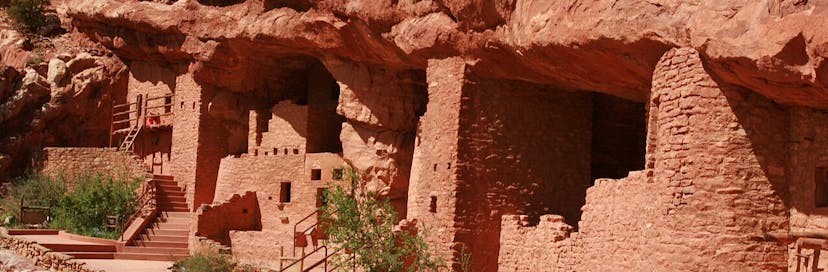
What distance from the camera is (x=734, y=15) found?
1223 cm

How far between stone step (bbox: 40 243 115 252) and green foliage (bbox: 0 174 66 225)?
4.42 m

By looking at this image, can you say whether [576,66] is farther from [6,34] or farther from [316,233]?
[6,34]

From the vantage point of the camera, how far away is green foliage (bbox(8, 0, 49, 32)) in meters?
33.5

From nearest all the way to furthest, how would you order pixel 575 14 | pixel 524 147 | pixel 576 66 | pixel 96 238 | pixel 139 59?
→ 1. pixel 575 14
2. pixel 576 66
3. pixel 524 147
4. pixel 96 238
5. pixel 139 59

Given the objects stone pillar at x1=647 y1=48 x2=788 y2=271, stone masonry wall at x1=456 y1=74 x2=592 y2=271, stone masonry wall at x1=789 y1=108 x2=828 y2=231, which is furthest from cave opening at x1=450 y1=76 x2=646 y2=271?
stone masonry wall at x1=789 y1=108 x2=828 y2=231

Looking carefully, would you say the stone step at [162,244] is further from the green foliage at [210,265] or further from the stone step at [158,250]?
the green foliage at [210,265]

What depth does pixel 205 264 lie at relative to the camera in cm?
2117

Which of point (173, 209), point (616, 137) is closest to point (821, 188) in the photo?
point (616, 137)

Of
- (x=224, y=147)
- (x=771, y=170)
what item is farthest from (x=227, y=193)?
(x=771, y=170)

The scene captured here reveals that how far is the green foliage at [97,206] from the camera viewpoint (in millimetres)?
26875

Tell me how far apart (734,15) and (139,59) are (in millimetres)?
20157

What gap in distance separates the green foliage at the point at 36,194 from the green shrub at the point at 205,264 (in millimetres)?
8007

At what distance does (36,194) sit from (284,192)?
287 inches

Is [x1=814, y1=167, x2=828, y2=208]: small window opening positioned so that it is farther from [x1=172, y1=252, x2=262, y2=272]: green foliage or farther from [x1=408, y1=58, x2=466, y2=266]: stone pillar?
[x1=172, y1=252, x2=262, y2=272]: green foliage
